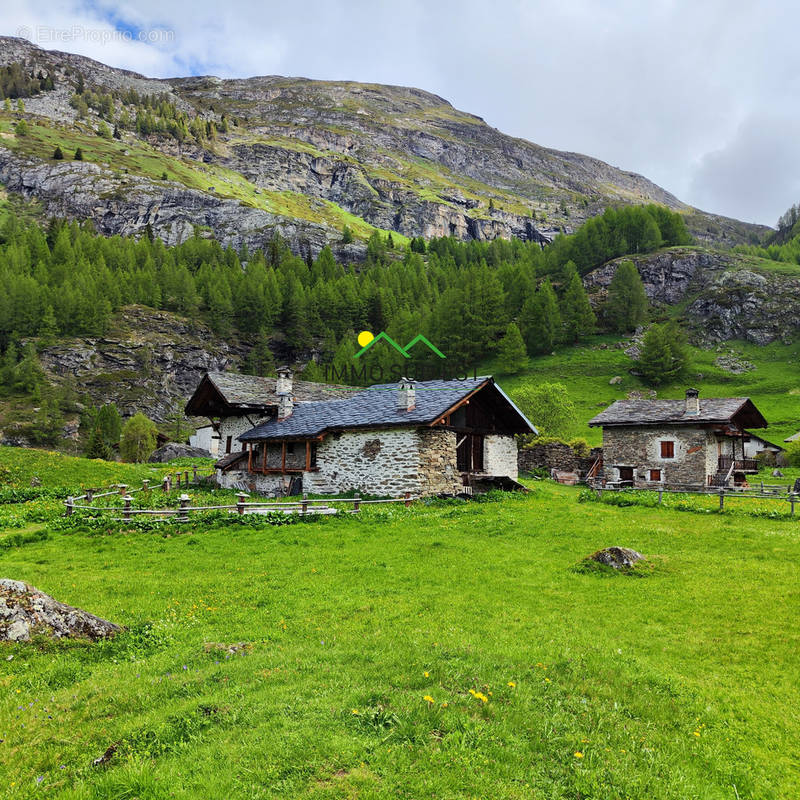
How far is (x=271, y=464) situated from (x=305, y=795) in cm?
2697

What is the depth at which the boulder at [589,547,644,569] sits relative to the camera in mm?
13328

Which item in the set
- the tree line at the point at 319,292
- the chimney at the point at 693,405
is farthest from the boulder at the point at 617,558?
the tree line at the point at 319,292

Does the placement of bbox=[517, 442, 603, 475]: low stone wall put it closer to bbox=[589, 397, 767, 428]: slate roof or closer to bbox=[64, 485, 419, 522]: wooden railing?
bbox=[589, 397, 767, 428]: slate roof

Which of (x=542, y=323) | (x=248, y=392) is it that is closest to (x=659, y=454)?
(x=248, y=392)

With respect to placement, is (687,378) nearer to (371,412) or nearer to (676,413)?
(676,413)

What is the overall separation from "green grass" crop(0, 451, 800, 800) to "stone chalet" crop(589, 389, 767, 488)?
958 inches

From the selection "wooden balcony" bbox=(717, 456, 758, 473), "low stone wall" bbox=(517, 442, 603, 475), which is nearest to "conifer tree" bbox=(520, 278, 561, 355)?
"low stone wall" bbox=(517, 442, 603, 475)

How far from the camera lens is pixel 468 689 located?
696 cm

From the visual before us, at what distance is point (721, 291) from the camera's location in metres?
105

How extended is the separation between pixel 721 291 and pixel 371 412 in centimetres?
10427

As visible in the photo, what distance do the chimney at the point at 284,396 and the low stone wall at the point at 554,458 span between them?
20.2 metres

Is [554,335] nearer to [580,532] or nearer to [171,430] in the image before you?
[171,430]

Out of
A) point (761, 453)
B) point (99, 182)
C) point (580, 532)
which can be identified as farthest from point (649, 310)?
point (99, 182)

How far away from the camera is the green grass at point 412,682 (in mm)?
5254
